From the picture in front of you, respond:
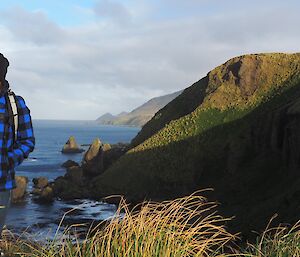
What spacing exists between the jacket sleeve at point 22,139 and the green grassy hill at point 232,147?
125 feet

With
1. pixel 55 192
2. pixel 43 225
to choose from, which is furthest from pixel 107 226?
pixel 55 192

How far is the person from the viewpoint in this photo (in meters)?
5.23

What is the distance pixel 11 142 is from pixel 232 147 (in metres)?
69.1

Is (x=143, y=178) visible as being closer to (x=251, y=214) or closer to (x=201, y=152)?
(x=201, y=152)

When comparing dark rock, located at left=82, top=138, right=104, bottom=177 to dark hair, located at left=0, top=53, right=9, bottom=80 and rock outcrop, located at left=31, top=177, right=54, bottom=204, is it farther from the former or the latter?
dark hair, located at left=0, top=53, right=9, bottom=80

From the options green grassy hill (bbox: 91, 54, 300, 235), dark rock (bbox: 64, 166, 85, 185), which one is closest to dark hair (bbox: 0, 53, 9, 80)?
green grassy hill (bbox: 91, 54, 300, 235)

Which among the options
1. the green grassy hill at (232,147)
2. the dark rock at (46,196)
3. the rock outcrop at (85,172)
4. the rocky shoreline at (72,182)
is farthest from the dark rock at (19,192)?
the green grassy hill at (232,147)

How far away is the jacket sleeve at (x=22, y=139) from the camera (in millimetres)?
5322

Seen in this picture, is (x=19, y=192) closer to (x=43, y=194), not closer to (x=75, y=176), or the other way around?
(x=43, y=194)

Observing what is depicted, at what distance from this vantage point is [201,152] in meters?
77.4

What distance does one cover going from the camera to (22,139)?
5.51 m

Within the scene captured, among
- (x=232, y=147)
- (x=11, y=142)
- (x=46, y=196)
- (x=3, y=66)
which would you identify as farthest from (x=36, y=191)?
(x=3, y=66)

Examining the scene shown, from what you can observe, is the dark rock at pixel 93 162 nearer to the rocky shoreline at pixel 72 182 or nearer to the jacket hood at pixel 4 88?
the rocky shoreline at pixel 72 182

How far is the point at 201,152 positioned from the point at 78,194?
2265 centimetres
